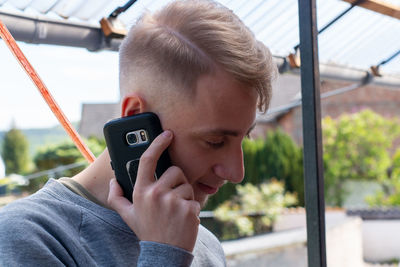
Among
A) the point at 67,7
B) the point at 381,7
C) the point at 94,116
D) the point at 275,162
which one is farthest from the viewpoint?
the point at 94,116

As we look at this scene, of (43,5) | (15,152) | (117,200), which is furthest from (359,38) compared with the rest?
(15,152)

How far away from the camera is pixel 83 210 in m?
0.88

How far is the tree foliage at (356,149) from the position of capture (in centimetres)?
986

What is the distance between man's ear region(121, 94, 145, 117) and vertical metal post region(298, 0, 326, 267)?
52 cm

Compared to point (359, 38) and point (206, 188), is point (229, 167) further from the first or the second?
point (359, 38)

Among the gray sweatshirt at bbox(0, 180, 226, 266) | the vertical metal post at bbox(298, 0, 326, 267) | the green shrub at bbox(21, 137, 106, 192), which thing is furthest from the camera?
the green shrub at bbox(21, 137, 106, 192)

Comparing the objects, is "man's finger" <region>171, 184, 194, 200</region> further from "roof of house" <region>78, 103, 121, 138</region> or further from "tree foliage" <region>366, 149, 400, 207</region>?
"roof of house" <region>78, 103, 121, 138</region>

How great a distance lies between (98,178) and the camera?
935 mm

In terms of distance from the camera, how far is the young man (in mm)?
829

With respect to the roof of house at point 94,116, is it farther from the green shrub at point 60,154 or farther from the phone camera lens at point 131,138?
the phone camera lens at point 131,138

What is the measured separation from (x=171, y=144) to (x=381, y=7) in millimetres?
1239

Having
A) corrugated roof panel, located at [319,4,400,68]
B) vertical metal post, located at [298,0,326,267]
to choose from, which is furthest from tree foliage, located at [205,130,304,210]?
vertical metal post, located at [298,0,326,267]

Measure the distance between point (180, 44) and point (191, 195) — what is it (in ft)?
0.79

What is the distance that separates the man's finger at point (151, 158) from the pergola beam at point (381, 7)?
48.9 inches
